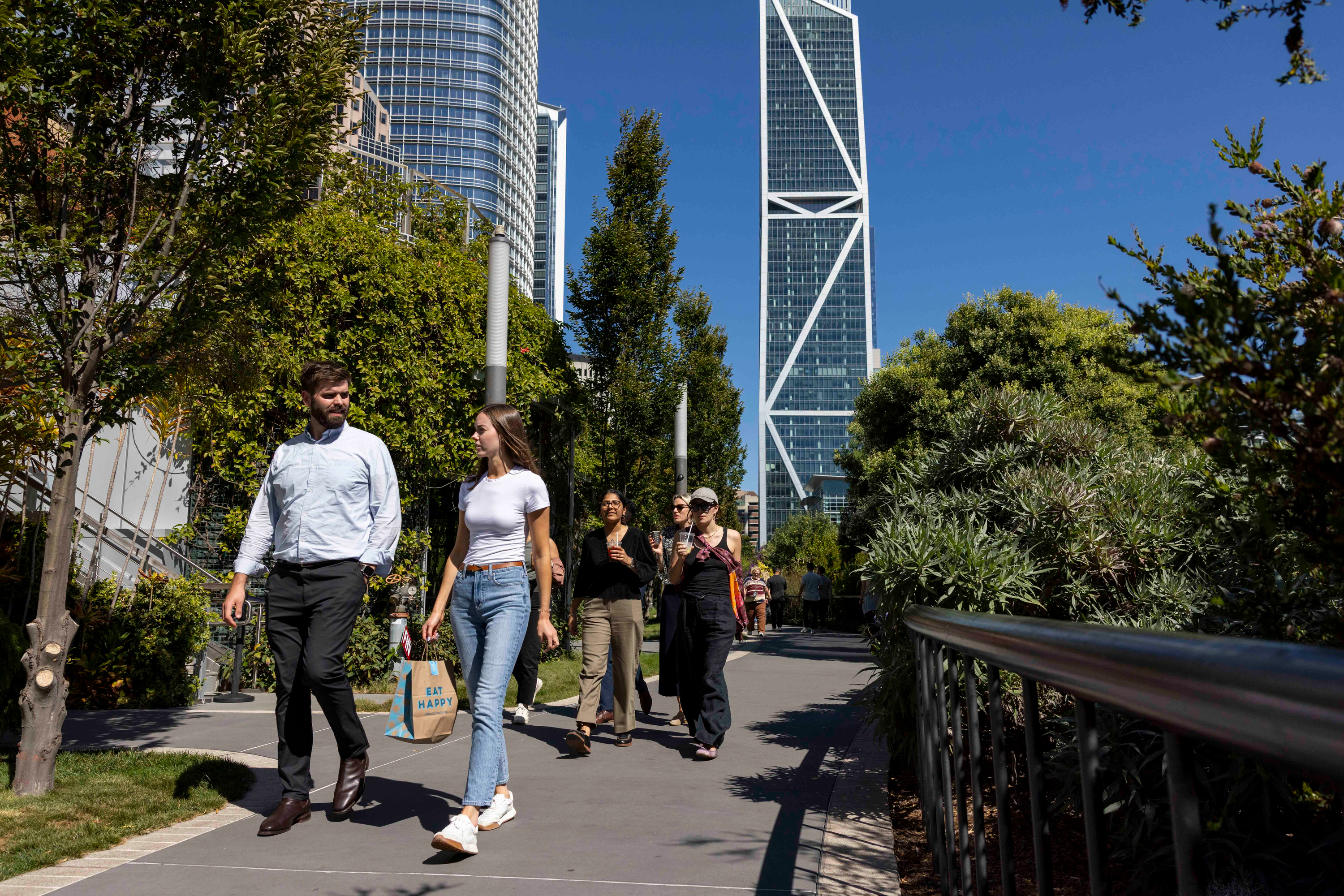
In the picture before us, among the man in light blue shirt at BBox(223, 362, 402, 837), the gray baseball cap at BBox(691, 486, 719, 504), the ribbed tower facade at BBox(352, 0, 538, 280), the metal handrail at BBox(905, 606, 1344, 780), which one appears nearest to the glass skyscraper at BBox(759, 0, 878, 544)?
the ribbed tower facade at BBox(352, 0, 538, 280)

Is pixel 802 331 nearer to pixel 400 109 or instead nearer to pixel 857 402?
pixel 400 109

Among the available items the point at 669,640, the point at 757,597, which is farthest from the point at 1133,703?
the point at 757,597

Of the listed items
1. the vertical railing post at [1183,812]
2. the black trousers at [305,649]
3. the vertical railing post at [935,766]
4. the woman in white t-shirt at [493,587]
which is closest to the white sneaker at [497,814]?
the woman in white t-shirt at [493,587]

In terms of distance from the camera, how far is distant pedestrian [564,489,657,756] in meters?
6.61

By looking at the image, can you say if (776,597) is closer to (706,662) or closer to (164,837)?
(706,662)

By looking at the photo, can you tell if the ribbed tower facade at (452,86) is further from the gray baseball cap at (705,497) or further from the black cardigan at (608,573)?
the gray baseball cap at (705,497)

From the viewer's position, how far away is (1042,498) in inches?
178

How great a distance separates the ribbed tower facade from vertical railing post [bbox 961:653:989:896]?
Answer: 116m

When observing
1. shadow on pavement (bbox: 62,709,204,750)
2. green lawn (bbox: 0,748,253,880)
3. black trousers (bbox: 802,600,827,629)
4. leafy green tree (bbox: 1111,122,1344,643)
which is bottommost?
black trousers (bbox: 802,600,827,629)

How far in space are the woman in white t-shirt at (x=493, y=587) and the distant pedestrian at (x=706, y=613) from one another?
6.21ft

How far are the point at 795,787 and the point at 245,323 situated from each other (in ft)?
15.7

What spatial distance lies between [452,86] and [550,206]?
166 feet

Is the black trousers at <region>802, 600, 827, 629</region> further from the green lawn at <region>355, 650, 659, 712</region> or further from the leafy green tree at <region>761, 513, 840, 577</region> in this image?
the green lawn at <region>355, 650, 659, 712</region>

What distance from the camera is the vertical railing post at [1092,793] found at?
123cm
